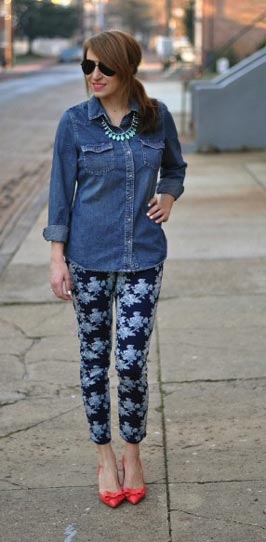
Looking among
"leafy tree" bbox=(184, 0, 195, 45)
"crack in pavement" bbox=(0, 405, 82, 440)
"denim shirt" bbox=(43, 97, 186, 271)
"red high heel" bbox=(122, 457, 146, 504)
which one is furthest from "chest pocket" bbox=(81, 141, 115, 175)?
"leafy tree" bbox=(184, 0, 195, 45)

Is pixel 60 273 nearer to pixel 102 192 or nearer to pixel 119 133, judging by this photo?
pixel 102 192

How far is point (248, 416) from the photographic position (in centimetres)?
472

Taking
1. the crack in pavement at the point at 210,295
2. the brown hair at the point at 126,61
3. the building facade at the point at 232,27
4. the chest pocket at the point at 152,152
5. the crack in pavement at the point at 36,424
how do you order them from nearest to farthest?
the brown hair at the point at 126,61 < the chest pocket at the point at 152,152 < the crack in pavement at the point at 36,424 < the crack in pavement at the point at 210,295 < the building facade at the point at 232,27

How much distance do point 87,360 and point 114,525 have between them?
629mm

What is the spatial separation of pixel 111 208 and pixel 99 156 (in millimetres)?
198

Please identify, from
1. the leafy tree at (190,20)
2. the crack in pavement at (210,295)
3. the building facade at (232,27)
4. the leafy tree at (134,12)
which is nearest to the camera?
the crack in pavement at (210,295)

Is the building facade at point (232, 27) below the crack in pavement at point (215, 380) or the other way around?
below

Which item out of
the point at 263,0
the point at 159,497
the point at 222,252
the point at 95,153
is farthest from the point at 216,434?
the point at 263,0

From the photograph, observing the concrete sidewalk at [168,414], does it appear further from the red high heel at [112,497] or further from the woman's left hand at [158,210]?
the woman's left hand at [158,210]

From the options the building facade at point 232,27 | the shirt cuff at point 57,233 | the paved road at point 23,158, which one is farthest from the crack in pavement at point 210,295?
the building facade at point 232,27

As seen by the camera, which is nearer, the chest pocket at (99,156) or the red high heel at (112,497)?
the chest pocket at (99,156)

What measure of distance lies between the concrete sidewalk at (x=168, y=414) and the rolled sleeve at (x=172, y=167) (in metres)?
1.20

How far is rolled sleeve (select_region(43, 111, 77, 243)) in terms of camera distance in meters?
3.56

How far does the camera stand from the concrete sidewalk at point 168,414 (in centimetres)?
372
